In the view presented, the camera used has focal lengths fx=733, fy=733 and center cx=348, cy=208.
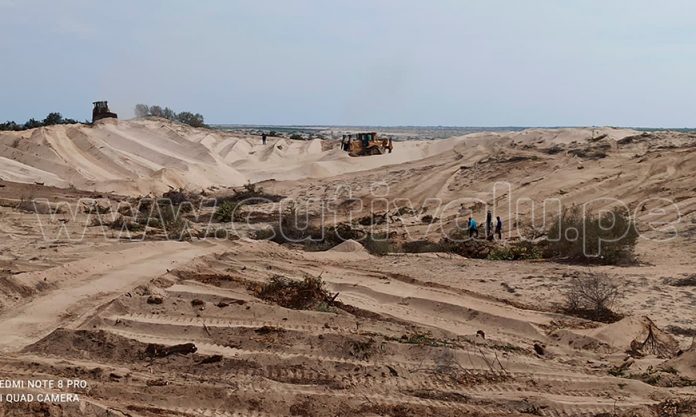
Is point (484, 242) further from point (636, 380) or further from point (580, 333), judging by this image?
point (636, 380)

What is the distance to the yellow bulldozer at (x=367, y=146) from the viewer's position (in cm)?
3744

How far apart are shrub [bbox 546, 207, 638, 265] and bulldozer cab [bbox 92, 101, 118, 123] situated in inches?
1210

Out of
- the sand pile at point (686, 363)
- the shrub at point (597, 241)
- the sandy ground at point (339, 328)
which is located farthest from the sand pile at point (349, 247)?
the sand pile at point (686, 363)

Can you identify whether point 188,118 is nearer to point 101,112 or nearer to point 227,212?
point 101,112

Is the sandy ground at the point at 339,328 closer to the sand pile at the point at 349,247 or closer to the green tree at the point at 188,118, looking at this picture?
the sand pile at the point at 349,247

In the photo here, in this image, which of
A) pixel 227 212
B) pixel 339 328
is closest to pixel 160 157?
pixel 227 212

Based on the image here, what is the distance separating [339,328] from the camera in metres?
8.29

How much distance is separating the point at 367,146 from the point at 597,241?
23975 mm

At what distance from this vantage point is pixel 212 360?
6910 millimetres

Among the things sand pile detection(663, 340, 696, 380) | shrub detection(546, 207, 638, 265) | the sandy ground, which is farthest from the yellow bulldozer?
sand pile detection(663, 340, 696, 380)

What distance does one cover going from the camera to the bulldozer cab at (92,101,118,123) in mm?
40375

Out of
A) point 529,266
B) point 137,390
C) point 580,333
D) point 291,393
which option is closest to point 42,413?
point 137,390

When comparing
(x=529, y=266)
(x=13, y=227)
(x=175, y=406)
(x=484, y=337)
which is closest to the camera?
(x=175, y=406)

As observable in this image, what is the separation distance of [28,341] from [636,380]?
6030 mm
